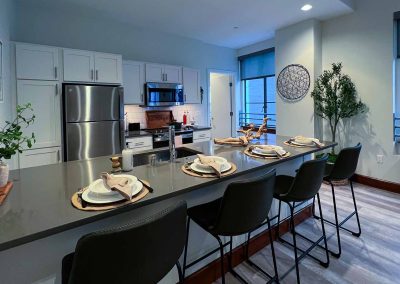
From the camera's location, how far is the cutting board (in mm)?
4758

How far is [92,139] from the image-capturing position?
3.44m

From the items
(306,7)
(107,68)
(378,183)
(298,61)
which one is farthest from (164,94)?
(378,183)

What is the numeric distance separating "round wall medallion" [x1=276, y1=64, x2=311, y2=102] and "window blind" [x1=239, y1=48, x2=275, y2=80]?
2.57 ft

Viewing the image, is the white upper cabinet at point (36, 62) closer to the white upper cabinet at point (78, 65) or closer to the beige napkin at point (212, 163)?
the white upper cabinet at point (78, 65)

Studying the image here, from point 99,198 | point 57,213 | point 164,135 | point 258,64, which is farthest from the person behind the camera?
point 258,64

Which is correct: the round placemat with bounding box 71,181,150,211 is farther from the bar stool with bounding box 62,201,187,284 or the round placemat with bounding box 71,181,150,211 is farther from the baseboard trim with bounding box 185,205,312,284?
the baseboard trim with bounding box 185,205,312,284

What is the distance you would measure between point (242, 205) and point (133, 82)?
137 inches

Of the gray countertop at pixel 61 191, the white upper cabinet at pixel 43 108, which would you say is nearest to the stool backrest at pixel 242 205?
the gray countertop at pixel 61 191

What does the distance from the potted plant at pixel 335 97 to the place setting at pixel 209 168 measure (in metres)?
3.02

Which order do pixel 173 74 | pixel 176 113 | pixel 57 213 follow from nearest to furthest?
pixel 57 213
pixel 173 74
pixel 176 113

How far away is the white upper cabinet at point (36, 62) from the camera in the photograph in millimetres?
2969

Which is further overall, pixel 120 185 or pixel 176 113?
pixel 176 113

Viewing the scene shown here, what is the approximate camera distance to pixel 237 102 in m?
6.41

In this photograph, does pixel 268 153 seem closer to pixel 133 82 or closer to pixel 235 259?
pixel 235 259
